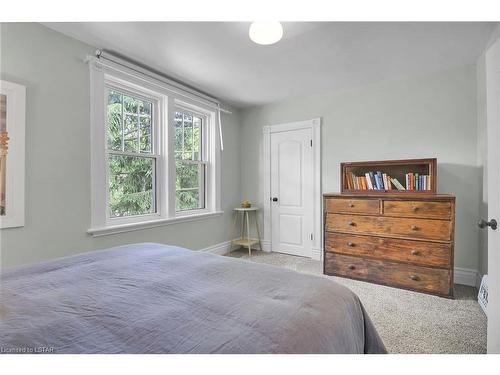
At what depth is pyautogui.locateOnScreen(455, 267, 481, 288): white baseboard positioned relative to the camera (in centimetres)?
268

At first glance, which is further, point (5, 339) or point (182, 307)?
point (182, 307)

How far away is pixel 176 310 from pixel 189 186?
9.33 feet

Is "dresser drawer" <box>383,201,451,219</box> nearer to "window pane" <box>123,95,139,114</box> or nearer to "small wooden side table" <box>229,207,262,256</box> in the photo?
"small wooden side table" <box>229,207,262,256</box>

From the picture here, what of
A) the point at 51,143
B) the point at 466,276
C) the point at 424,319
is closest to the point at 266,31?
the point at 51,143

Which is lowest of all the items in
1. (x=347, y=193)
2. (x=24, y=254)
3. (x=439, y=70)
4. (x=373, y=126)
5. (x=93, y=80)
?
(x=24, y=254)

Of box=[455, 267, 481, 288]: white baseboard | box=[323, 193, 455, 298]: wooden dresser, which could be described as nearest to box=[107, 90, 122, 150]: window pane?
box=[323, 193, 455, 298]: wooden dresser

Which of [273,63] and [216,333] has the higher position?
[273,63]

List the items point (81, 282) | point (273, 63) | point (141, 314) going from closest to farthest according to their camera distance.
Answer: point (141, 314) → point (81, 282) → point (273, 63)

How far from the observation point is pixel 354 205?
9.26ft

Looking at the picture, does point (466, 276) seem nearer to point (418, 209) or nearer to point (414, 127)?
point (418, 209)
